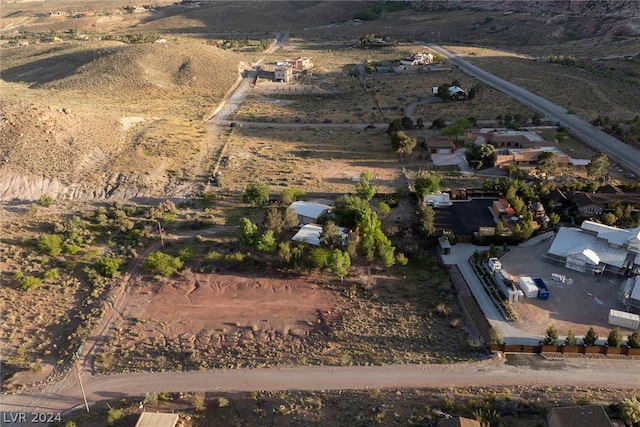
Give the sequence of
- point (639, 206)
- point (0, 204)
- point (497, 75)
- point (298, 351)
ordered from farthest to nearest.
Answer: point (497, 75) < point (0, 204) < point (639, 206) < point (298, 351)

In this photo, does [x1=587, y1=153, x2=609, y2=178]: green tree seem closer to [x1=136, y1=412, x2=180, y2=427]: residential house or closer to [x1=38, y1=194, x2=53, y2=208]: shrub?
[x1=136, y1=412, x2=180, y2=427]: residential house

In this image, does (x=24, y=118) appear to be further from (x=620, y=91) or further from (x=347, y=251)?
(x=620, y=91)

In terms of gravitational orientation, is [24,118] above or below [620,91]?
above

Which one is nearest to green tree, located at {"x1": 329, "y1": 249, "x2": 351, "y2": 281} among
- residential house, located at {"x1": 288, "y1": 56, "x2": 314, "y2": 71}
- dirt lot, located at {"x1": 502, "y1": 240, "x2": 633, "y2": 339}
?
dirt lot, located at {"x1": 502, "y1": 240, "x2": 633, "y2": 339}

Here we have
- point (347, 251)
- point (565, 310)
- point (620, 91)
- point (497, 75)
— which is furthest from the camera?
point (497, 75)

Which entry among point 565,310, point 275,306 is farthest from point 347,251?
point 565,310

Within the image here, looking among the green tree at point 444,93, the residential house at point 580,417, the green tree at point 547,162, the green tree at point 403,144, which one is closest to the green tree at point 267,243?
the residential house at point 580,417

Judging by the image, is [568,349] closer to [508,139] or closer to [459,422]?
[459,422]

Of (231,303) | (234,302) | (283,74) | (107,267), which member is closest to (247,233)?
(234,302)
